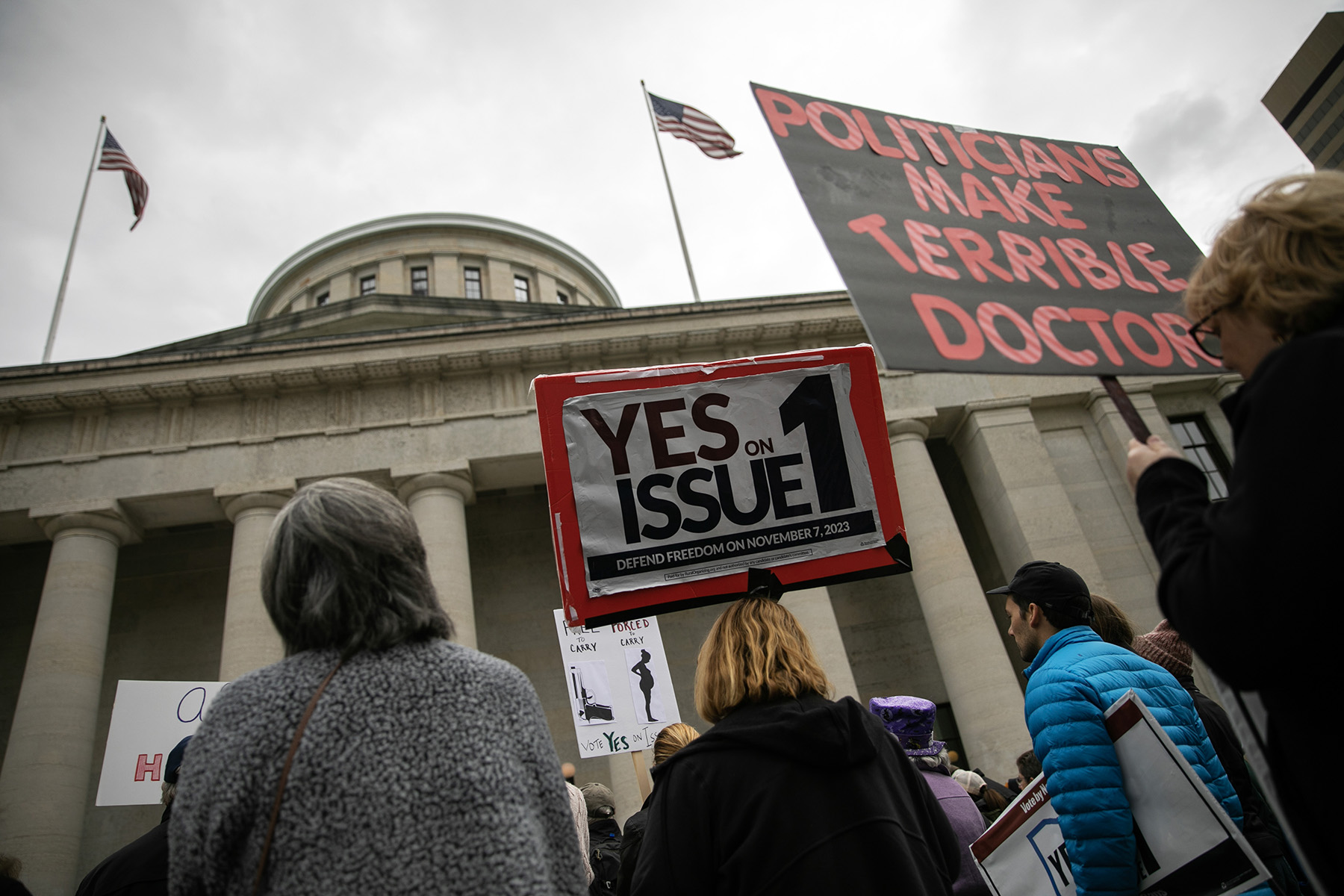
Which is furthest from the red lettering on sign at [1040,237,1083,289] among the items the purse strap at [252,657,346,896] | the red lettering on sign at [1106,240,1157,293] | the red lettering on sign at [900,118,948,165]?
the purse strap at [252,657,346,896]

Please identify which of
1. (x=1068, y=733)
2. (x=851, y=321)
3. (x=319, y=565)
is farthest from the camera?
(x=851, y=321)

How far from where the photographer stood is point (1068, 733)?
121 inches

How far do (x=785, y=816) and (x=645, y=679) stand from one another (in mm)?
7003

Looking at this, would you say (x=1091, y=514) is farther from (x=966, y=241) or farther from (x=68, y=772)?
(x=68, y=772)

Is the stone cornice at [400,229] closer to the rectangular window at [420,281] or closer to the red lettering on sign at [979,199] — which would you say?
the rectangular window at [420,281]

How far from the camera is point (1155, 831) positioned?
286 centimetres

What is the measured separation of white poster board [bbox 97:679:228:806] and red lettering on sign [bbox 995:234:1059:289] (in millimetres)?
9320

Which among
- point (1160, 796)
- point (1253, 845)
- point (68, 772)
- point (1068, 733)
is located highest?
point (68, 772)

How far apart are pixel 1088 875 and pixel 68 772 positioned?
18.1m

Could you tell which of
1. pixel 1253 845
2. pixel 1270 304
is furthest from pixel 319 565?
pixel 1253 845

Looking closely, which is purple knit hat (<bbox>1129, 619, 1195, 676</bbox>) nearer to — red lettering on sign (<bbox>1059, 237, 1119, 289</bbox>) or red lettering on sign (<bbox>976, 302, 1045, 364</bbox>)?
red lettering on sign (<bbox>1059, 237, 1119, 289</bbox>)

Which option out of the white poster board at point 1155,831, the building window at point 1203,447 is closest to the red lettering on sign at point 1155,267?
the white poster board at point 1155,831

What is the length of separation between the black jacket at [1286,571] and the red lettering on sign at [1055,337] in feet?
3.48

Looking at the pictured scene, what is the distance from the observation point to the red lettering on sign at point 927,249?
3.11 metres
